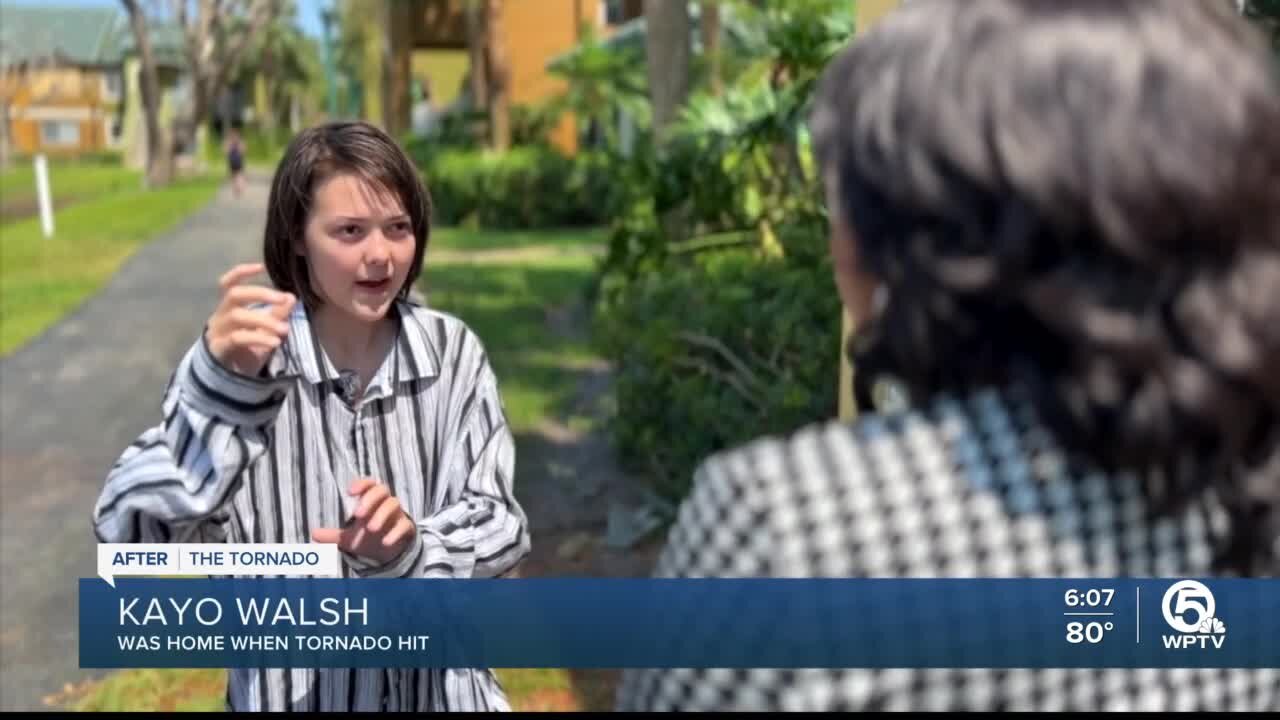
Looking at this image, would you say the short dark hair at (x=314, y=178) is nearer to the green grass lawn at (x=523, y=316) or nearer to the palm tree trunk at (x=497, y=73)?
the green grass lawn at (x=523, y=316)

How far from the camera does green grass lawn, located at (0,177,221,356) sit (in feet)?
38.2

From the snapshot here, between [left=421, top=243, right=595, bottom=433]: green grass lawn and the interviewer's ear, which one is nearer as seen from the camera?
the interviewer's ear

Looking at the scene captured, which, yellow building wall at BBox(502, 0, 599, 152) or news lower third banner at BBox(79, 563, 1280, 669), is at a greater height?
yellow building wall at BBox(502, 0, 599, 152)

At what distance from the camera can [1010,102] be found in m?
0.97

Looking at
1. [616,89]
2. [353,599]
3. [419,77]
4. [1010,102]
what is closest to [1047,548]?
[1010,102]

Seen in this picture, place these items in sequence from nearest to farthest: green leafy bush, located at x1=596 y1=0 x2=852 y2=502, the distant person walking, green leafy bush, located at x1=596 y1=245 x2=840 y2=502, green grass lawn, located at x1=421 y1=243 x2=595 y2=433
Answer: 1. green leafy bush, located at x1=596 y1=245 x2=840 y2=502
2. green leafy bush, located at x1=596 y1=0 x2=852 y2=502
3. green grass lawn, located at x1=421 y1=243 x2=595 y2=433
4. the distant person walking

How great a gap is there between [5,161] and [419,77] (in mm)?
24765

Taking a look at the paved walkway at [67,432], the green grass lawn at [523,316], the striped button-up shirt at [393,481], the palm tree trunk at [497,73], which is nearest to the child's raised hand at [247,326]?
the striped button-up shirt at [393,481]

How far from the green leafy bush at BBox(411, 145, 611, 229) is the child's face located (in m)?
19.8

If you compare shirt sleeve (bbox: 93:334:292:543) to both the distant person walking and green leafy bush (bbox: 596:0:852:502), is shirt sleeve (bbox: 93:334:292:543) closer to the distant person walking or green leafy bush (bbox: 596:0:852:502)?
green leafy bush (bbox: 596:0:852:502)

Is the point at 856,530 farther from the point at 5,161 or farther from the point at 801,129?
the point at 5,161

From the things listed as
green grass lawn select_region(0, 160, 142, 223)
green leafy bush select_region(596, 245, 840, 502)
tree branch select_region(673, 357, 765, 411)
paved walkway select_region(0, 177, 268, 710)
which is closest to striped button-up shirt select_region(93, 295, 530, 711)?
paved walkway select_region(0, 177, 268, 710)

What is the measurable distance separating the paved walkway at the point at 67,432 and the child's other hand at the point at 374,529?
2908mm

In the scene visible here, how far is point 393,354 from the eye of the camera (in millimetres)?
2068
